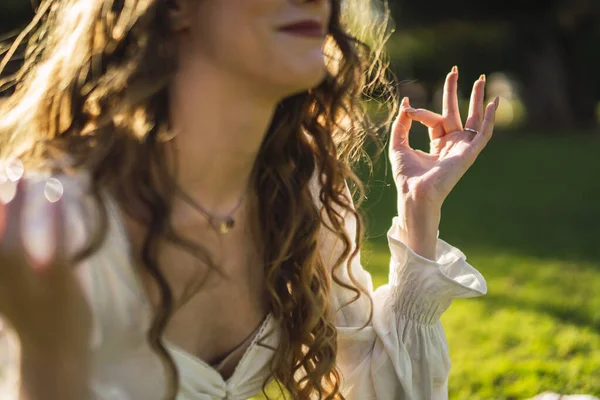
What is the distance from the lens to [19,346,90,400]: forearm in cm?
130

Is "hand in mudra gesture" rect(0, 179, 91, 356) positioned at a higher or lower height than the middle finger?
higher

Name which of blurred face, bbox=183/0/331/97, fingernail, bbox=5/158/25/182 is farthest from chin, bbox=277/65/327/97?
fingernail, bbox=5/158/25/182

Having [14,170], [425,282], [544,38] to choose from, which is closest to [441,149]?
[425,282]

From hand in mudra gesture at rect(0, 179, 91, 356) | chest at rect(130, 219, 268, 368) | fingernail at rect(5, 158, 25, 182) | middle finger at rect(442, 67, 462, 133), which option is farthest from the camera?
middle finger at rect(442, 67, 462, 133)

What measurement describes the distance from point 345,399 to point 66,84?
4.07ft

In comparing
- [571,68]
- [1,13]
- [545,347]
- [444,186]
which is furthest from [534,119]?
[444,186]

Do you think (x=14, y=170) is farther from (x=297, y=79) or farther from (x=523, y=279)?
(x=523, y=279)

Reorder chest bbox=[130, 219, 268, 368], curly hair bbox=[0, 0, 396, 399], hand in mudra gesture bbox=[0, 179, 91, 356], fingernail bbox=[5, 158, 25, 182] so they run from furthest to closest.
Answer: chest bbox=[130, 219, 268, 368] < curly hair bbox=[0, 0, 396, 399] < fingernail bbox=[5, 158, 25, 182] < hand in mudra gesture bbox=[0, 179, 91, 356]

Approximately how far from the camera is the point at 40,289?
1267 millimetres

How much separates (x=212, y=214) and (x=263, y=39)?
0.49 meters

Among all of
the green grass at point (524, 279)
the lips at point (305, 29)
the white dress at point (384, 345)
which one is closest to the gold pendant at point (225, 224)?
the white dress at point (384, 345)

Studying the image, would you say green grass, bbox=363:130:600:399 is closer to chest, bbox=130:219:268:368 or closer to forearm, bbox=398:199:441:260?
forearm, bbox=398:199:441:260

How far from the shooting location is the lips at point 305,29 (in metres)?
1.75

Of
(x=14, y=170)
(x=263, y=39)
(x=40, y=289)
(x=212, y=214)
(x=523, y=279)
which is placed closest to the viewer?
(x=40, y=289)
